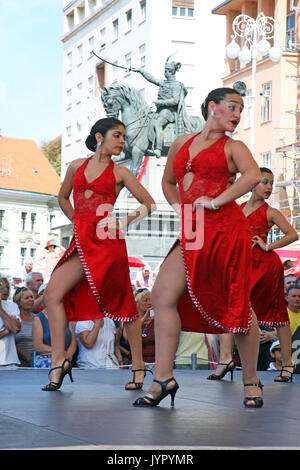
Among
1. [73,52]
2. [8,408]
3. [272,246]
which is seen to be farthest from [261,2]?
[8,408]

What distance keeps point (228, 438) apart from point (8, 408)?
1473mm

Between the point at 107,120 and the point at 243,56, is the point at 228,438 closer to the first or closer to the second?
the point at 107,120

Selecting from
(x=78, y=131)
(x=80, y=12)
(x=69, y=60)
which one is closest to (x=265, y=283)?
(x=78, y=131)

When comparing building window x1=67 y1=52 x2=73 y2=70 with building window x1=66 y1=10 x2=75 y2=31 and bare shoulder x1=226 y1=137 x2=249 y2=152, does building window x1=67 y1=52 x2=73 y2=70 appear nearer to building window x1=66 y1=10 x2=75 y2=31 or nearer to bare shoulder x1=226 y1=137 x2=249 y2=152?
building window x1=66 y1=10 x2=75 y2=31

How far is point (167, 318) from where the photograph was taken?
5.21 metres

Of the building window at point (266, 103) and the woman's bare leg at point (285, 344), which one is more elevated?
the building window at point (266, 103)

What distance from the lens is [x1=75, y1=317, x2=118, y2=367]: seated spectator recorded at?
9.27 meters

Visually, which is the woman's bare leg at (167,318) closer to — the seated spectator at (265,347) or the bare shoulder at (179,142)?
the bare shoulder at (179,142)

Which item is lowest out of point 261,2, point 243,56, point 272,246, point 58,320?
point 58,320

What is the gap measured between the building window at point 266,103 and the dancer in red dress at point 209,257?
120 ft

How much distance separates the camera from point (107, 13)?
56688mm

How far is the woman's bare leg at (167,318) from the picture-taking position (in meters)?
Answer: 5.21

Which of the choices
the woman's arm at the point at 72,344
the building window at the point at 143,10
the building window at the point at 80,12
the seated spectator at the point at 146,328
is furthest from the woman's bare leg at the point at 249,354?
the building window at the point at 80,12

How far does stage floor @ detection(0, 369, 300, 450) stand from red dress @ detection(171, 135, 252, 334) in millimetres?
548
